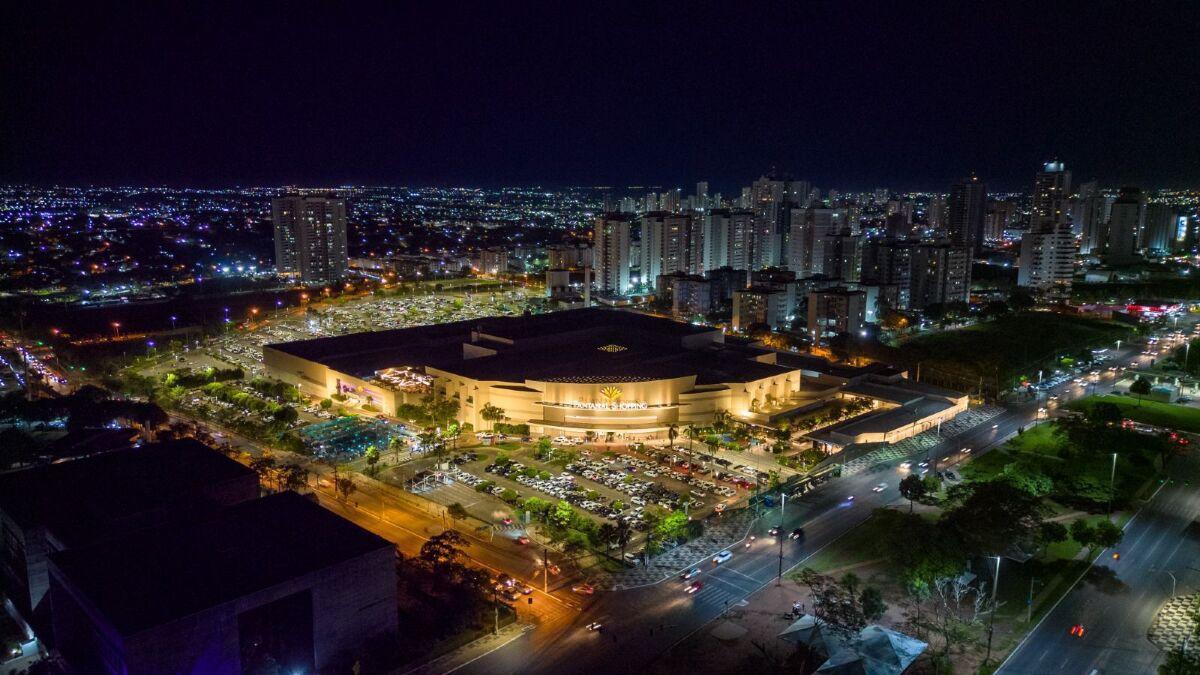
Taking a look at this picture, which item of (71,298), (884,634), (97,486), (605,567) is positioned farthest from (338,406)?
(71,298)

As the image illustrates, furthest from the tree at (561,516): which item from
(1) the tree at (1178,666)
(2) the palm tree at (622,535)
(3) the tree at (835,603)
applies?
(1) the tree at (1178,666)

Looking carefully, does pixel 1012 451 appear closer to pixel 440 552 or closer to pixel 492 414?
pixel 492 414

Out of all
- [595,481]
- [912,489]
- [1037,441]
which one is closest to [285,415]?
[595,481]

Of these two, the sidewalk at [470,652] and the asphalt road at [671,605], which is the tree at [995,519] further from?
the sidewalk at [470,652]

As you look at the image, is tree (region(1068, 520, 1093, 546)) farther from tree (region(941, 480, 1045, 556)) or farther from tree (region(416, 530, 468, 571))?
tree (region(416, 530, 468, 571))

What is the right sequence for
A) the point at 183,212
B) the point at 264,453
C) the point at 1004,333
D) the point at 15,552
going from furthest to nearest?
the point at 183,212
the point at 1004,333
the point at 264,453
the point at 15,552

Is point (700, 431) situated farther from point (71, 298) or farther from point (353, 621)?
point (71, 298)

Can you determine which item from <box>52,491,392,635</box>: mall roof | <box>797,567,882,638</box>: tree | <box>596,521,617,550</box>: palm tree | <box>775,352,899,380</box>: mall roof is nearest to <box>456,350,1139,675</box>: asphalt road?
<box>797,567,882,638</box>: tree
